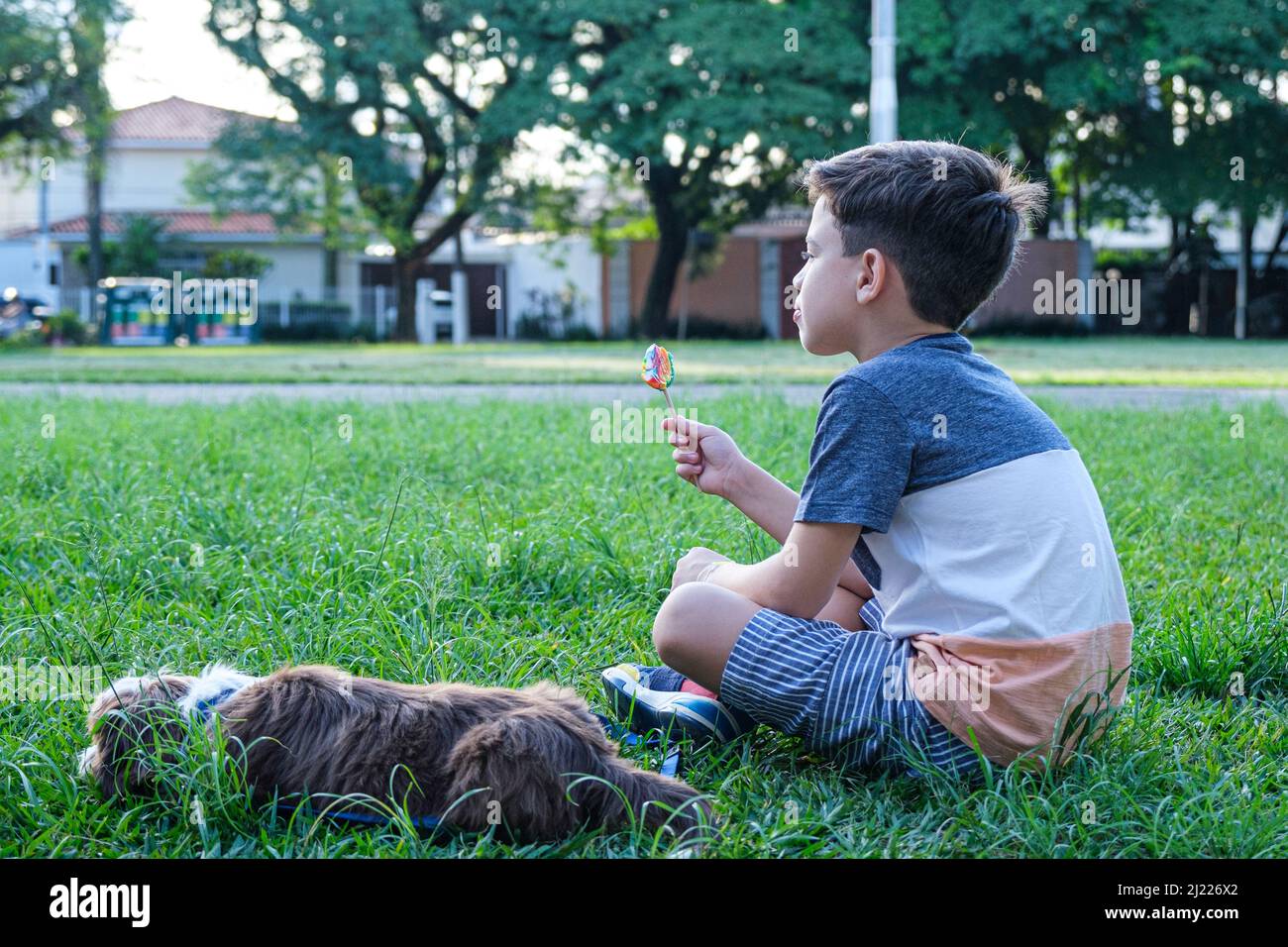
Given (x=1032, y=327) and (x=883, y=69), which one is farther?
(x=1032, y=327)

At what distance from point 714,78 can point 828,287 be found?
62.4 feet

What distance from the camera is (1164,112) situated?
76.5 ft

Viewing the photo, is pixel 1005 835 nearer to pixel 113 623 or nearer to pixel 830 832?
pixel 830 832

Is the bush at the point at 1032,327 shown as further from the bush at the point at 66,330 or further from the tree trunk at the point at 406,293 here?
the bush at the point at 66,330

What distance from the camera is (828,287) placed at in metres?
2.18

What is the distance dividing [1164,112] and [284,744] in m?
24.5

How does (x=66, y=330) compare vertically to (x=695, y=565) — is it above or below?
above

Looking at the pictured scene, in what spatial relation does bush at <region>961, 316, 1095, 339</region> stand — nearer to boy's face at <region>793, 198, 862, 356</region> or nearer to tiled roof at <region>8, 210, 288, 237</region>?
tiled roof at <region>8, 210, 288, 237</region>

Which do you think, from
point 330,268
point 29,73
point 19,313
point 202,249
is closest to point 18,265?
point 202,249

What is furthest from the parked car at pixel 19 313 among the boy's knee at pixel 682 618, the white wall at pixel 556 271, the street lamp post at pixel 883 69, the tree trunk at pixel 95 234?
the boy's knee at pixel 682 618

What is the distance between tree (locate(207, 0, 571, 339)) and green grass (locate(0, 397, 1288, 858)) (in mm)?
16665

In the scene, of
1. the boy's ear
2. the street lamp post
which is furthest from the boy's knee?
the street lamp post

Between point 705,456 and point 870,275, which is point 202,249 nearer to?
point 705,456

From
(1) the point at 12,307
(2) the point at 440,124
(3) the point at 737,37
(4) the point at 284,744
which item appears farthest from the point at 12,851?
(1) the point at 12,307
